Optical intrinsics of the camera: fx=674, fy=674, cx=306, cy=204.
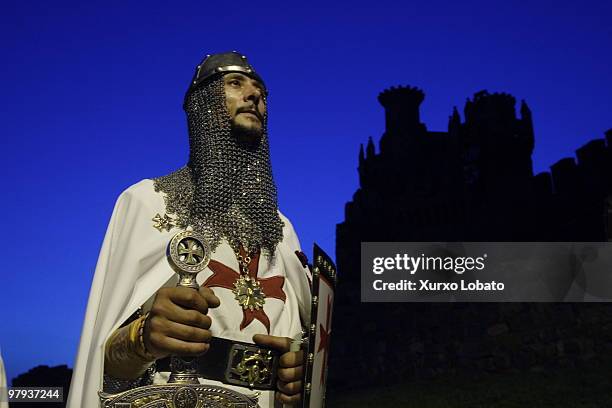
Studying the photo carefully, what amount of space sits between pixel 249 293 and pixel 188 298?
0.68 m

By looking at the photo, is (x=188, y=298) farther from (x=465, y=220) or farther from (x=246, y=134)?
(x=465, y=220)

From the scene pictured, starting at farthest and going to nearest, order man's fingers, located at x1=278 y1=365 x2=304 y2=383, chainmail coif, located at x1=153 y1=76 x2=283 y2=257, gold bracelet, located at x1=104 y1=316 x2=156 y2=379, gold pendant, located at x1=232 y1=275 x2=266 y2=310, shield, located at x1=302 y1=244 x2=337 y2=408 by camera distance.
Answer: chainmail coif, located at x1=153 y1=76 x2=283 y2=257, gold pendant, located at x1=232 y1=275 x2=266 y2=310, man's fingers, located at x1=278 y1=365 x2=304 y2=383, shield, located at x1=302 y1=244 x2=337 y2=408, gold bracelet, located at x1=104 y1=316 x2=156 y2=379

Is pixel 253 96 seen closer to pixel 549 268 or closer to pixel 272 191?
pixel 272 191

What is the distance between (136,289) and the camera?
3.15 meters

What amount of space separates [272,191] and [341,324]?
34686mm

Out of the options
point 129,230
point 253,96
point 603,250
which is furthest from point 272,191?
point 603,250

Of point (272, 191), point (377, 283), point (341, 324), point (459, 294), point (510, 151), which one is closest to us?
point (272, 191)

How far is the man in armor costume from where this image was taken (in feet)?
9.57

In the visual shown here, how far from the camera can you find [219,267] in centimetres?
339

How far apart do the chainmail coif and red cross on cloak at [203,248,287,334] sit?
0.11m

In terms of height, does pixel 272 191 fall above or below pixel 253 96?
below

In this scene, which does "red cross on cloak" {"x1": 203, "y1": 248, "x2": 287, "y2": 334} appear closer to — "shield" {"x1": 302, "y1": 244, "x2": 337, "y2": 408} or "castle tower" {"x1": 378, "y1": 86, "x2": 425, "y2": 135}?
"shield" {"x1": 302, "y1": 244, "x2": 337, "y2": 408}

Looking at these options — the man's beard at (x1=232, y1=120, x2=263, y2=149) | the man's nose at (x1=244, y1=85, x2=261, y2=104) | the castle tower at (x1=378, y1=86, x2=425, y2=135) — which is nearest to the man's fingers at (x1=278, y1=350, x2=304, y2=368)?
the man's beard at (x1=232, y1=120, x2=263, y2=149)

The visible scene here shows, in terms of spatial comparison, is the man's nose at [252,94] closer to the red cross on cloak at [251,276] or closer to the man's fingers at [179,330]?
the red cross on cloak at [251,276]
